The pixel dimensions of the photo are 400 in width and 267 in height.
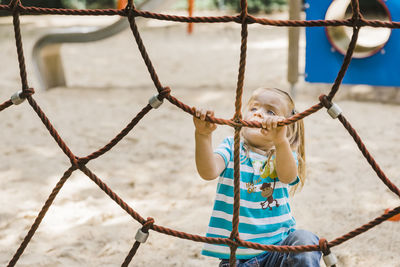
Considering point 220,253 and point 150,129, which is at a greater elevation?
point 150,129

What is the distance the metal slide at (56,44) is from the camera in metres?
3.49

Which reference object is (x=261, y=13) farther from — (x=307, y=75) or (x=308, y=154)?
(x=308, y=154)

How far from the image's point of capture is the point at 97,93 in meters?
3.53

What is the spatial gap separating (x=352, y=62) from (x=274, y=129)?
2036 millimetres

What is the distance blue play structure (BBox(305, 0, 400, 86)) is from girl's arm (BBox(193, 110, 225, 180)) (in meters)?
1.98

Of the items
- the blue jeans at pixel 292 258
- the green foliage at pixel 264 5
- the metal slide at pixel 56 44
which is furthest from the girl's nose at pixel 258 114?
the green foliage at pixel 264 5

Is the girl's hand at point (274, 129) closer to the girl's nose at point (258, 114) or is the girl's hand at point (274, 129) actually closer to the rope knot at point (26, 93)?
the girl's nose at point (258, 114)

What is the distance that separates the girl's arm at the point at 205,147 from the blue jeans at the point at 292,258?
0.22m

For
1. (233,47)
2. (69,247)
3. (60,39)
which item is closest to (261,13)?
(233,47)

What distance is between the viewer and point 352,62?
289cm

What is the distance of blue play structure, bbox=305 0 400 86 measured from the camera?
2.81 meters

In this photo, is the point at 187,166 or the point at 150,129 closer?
the point at 187,166

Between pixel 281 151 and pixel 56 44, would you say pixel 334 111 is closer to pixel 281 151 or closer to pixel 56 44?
pixel 281 151

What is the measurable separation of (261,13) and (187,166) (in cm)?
652
